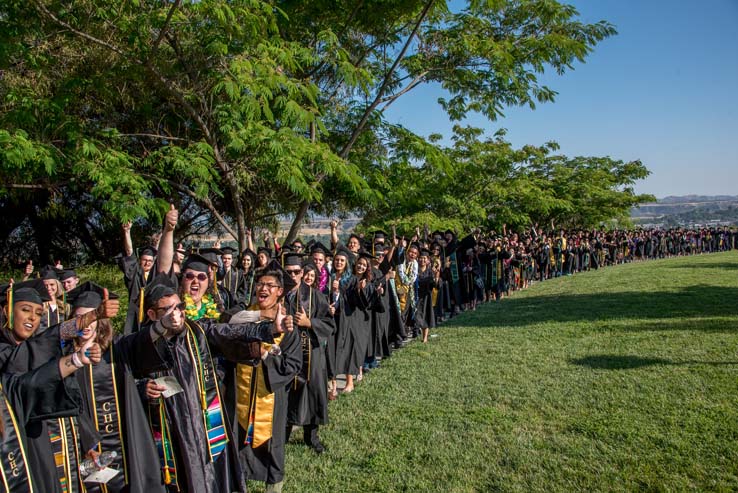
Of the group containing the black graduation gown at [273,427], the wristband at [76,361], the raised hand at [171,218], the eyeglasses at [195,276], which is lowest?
the black graduation gown at [273,427]

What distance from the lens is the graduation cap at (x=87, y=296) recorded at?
3.82 m

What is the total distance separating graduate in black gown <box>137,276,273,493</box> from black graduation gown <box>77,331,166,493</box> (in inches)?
3.8

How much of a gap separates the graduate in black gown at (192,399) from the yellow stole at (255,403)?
436mm

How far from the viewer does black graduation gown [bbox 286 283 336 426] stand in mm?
4914

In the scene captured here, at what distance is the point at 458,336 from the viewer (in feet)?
32.6

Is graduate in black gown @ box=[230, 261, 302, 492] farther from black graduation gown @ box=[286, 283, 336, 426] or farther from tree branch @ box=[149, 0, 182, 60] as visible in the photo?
tree branch @ box=[149, 0, 182, 60]

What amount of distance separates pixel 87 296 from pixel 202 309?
822 mm

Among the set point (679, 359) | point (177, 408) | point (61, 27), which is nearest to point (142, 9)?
point (61, 27)

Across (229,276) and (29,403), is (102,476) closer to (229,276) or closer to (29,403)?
(29,403)

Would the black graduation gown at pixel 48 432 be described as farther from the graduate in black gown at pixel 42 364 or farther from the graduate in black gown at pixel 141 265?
the graduate in black gown at pixel 141 265

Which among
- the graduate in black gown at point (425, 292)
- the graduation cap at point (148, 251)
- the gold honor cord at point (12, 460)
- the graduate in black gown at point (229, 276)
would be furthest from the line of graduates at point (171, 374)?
the graduate in black gown at point (425, 292)

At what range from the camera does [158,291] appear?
3.36 metres

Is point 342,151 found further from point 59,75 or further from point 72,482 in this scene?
point 72,482

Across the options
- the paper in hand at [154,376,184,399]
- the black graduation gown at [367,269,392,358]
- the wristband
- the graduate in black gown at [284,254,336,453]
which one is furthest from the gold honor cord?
the black graduation gown at [367,269,392,358]
